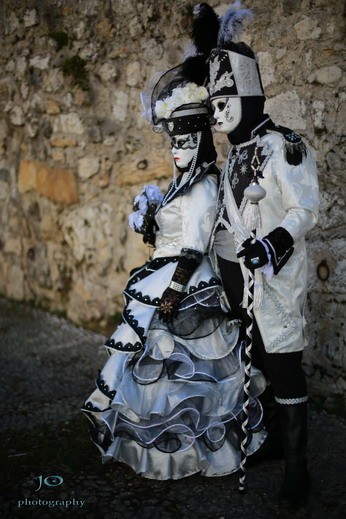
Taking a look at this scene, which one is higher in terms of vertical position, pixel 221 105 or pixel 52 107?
pixel 52 107

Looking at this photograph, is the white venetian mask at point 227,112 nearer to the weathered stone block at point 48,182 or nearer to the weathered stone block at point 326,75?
the weathered stone block at point 326,75

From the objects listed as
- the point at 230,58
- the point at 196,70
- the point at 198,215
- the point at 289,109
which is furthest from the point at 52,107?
the point at 230,58

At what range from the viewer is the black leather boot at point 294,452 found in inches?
95.7

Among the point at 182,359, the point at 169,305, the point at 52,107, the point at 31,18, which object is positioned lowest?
the point at 182,359

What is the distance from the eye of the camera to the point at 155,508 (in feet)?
8.07

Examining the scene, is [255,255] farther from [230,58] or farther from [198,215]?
[230,58]

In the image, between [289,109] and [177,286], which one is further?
[289,109]

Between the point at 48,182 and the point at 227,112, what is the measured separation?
109 inches

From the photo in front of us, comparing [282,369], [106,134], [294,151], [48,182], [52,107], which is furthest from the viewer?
[48,182]

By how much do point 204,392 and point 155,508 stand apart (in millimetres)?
488

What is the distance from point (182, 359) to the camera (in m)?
2.59

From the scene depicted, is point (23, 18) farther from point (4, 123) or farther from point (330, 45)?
point (330, 45)

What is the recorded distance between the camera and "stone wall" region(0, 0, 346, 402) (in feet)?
10.5

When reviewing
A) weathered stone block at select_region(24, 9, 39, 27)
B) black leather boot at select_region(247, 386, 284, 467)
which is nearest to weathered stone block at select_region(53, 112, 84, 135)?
weathered stone block at select_region(24, 9, 39, 27)
